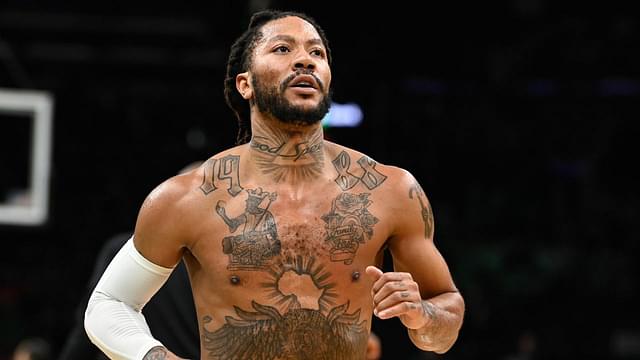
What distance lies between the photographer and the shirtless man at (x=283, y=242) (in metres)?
2.97

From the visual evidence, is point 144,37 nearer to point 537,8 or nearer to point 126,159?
point 126,159

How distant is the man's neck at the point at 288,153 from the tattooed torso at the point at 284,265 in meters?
0.04

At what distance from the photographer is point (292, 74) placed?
3.08 meters

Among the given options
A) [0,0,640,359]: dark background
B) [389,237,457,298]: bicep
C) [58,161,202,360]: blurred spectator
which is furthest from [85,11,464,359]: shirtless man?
[0,0,640,359]: dark background

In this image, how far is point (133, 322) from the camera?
3068 millimetres

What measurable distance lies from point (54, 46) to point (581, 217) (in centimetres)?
554

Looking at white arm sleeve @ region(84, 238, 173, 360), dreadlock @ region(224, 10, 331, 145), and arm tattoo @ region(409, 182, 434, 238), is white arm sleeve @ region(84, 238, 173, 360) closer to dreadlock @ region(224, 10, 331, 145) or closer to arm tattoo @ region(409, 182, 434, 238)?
dreadlock @ region(224, 10, 331, 145)

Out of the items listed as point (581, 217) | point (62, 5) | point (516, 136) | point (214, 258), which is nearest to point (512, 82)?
point (516, 136)

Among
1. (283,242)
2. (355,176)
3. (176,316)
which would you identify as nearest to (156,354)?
(283,242)

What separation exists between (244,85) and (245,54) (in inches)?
4.1

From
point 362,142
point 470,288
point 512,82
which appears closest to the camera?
point 362,142

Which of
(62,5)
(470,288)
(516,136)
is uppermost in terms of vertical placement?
(62,5)

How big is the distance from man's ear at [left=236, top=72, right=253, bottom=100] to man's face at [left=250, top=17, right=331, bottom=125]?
0.11 feet

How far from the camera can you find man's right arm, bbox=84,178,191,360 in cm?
303
